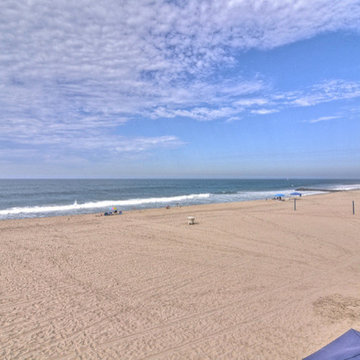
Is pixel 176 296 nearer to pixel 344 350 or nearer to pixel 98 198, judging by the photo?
pixel 344 350

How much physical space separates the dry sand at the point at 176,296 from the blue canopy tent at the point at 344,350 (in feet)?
5.37

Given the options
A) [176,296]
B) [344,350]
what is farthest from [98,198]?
[344,350]

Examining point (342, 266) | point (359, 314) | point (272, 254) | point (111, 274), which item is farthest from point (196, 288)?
point (342, 266)

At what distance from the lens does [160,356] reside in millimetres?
5020

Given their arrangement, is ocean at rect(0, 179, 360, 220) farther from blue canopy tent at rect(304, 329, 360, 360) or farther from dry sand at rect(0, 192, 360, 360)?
blue canopy tent at rect(304, 329, 360, 360)

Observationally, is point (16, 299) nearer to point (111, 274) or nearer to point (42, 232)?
point (111, 274)

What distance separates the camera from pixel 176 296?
7461 mm

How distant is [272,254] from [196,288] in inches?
203

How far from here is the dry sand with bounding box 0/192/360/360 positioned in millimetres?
5316

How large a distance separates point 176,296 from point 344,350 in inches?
190

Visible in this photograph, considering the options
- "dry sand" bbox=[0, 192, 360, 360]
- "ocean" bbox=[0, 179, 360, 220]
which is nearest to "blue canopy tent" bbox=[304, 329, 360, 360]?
"dry sand" bbox=[0, 192, 360, 360]

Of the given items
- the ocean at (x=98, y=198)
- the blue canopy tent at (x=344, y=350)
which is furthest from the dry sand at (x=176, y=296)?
the ocean at (x=98, y=198)

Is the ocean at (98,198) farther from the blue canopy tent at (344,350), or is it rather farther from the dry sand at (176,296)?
the blue canopy tent at (344,350)

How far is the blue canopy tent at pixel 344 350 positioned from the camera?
319cm
